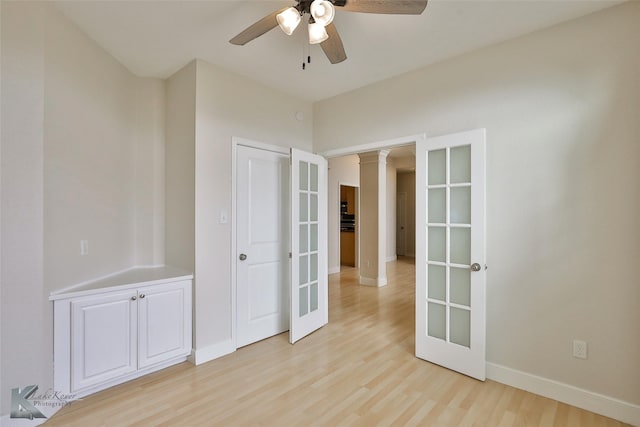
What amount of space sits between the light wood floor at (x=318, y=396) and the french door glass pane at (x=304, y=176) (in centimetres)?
172

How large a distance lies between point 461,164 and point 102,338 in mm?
3211

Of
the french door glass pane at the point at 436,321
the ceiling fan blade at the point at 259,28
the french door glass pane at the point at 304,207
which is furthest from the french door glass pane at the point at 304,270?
the ceiling fan blade at the point at 259,28

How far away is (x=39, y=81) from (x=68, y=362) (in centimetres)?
193

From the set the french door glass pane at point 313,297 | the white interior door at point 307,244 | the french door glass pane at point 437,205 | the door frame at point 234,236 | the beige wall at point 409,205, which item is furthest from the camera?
the beige wall at point 409,205

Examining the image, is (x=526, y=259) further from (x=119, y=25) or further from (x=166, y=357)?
(x=119, y=25)

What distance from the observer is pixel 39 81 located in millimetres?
1932

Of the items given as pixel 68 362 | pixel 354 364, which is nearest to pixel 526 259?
pixel 354 364

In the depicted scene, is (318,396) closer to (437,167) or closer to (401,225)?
(437,167)

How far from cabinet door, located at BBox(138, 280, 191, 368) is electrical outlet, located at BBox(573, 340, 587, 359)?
3.12m

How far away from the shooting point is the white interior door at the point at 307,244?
10.4ft

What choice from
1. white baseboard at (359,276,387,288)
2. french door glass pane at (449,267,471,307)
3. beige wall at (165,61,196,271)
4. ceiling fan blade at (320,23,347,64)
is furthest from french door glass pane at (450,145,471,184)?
white baseboard at (359,276,387,288)

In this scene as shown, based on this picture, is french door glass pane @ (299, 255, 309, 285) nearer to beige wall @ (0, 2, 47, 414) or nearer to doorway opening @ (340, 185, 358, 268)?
beige wall @ (0, 2, 47, 414)

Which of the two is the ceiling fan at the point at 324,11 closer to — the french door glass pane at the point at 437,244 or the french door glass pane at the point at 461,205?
the french door glass pane at the point at 461,205

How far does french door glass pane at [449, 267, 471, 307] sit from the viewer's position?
8.34ft
